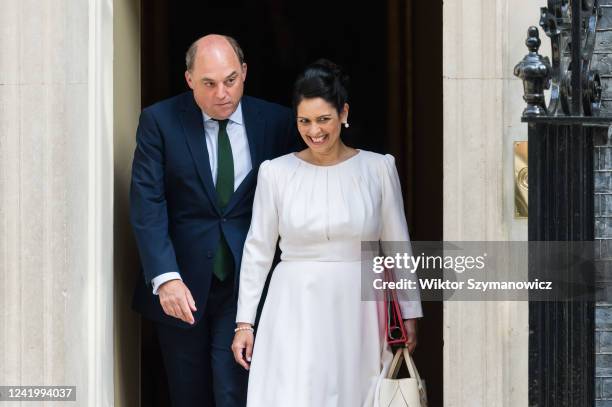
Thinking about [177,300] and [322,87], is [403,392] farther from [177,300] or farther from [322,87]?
[322,87]

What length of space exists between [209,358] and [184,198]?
0.75 meters

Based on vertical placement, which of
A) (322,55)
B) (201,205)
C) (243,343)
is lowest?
(243,343)

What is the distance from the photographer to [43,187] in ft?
18.5

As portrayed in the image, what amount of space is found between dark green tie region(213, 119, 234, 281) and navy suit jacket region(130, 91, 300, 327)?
34 millimetres

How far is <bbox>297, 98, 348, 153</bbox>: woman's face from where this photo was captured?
5.30 m

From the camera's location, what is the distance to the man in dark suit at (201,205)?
5539 millimetres

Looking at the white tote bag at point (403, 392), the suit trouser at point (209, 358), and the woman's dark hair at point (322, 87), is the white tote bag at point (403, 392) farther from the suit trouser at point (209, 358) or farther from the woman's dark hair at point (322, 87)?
the woman's dark hair at point (322, 87)

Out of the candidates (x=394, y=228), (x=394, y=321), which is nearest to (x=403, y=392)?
(x=394, y=321)

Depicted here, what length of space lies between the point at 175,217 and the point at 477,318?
1.43 meters

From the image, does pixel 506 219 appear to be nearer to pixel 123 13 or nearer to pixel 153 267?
pixel 153 267

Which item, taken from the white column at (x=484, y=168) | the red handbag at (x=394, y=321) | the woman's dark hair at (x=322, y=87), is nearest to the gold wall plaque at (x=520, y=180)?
the white column at (x=484, y=168)

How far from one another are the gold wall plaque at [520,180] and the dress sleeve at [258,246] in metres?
1.04

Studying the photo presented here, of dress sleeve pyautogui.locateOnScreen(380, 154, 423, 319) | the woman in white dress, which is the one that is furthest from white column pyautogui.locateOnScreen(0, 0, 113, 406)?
dress sleeve pyautogui.locateOnScreen(380, 154, 423, 319)

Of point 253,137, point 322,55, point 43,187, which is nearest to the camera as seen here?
point 43,187
